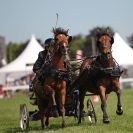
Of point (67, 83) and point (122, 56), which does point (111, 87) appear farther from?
point (122, 56)

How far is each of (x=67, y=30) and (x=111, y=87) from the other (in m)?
1.77

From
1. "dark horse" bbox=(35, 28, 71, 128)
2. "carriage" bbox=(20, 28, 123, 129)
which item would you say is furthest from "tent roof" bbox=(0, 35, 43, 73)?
"dark horse" bbox=(35, 28, 71, 128)

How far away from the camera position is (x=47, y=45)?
573 inches

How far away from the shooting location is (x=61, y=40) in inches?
520

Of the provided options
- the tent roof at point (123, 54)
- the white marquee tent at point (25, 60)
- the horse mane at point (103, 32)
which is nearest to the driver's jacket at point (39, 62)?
the horse mane at point (103, 32)

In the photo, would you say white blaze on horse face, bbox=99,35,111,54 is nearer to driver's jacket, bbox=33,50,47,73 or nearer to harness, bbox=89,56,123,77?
harness, bbox=89,56,123,77

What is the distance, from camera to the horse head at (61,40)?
42.8 feet

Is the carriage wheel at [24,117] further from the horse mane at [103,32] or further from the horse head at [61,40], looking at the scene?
the horse mane at [103,32]

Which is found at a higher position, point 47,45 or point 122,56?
point 122,56

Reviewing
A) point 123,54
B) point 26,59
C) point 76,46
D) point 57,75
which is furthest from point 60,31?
point 76,46

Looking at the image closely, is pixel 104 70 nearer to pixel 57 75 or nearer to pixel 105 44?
pixel 105 44

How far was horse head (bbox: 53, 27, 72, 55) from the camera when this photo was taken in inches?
513

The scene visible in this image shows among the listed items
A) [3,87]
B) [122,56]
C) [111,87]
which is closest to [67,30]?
[111,87]

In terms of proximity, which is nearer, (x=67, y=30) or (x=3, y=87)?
(x=67, y=30)
